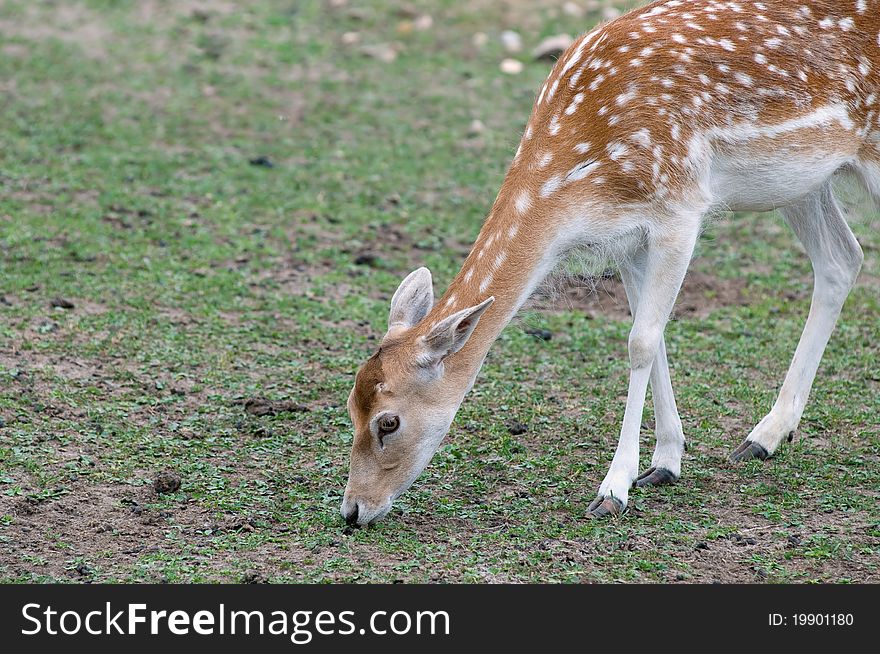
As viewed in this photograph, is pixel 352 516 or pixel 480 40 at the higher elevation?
pixel 352 516

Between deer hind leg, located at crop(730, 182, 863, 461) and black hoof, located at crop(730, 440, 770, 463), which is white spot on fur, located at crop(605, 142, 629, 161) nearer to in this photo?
deer hind leg, located at crop(730, 182, 863, 461)

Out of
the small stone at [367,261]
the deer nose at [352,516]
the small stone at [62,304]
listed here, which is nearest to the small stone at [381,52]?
the small stone at [367,261]

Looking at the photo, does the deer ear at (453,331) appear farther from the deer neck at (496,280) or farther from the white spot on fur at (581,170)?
the white spot on fur at (581,170)

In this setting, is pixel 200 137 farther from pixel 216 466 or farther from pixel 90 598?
pixel 90 598

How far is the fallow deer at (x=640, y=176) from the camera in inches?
223

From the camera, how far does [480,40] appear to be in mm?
14078

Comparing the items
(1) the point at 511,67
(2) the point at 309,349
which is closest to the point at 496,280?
(2) the point at 309,349

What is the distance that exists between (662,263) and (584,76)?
1.01 m

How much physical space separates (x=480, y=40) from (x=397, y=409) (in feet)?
30.4

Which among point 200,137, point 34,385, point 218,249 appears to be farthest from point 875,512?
point 200,137

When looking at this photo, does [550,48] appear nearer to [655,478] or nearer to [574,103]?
[574,103]

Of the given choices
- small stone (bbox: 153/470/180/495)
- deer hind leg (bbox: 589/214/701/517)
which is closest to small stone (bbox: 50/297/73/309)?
small stone (bbox: 153/470/180/495)

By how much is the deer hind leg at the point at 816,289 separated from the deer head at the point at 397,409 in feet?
6.22

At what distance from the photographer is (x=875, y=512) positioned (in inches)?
232
